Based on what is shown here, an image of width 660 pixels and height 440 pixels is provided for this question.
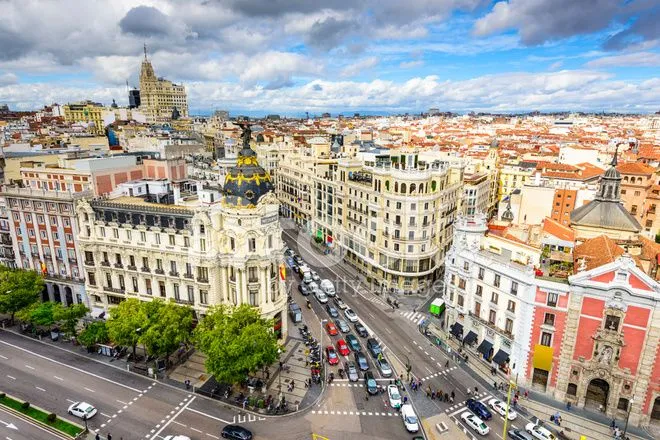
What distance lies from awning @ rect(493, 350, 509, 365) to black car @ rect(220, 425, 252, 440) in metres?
39.4

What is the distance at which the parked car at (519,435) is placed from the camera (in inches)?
2042

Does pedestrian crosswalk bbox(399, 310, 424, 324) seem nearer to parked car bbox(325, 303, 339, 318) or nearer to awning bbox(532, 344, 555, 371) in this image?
parked car bbox(325, 303, 339, 318)

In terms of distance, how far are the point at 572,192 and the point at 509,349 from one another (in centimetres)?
5420

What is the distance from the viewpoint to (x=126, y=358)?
69250 millimetres

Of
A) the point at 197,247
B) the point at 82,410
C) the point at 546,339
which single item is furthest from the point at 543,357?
the point at 82,410

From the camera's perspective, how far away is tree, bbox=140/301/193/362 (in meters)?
59.8

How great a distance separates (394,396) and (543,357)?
2270 centimetres

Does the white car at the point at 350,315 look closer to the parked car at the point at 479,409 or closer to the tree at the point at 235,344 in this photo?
the tree at the point at 235,344

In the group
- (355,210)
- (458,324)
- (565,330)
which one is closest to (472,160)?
(355,210)

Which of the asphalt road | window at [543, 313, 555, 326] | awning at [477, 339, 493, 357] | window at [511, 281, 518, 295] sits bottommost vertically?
the asphalt road

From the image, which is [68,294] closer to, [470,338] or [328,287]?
[328,287]

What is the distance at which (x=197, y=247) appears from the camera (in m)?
68.8

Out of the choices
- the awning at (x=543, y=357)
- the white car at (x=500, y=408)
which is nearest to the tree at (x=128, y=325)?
the white car at (x=500, y=408)

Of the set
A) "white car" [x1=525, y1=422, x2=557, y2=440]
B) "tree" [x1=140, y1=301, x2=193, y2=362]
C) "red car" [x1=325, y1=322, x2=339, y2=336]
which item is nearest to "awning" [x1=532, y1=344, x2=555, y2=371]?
"white car" [x1=525, y1=422, x2=557, y2=440]
